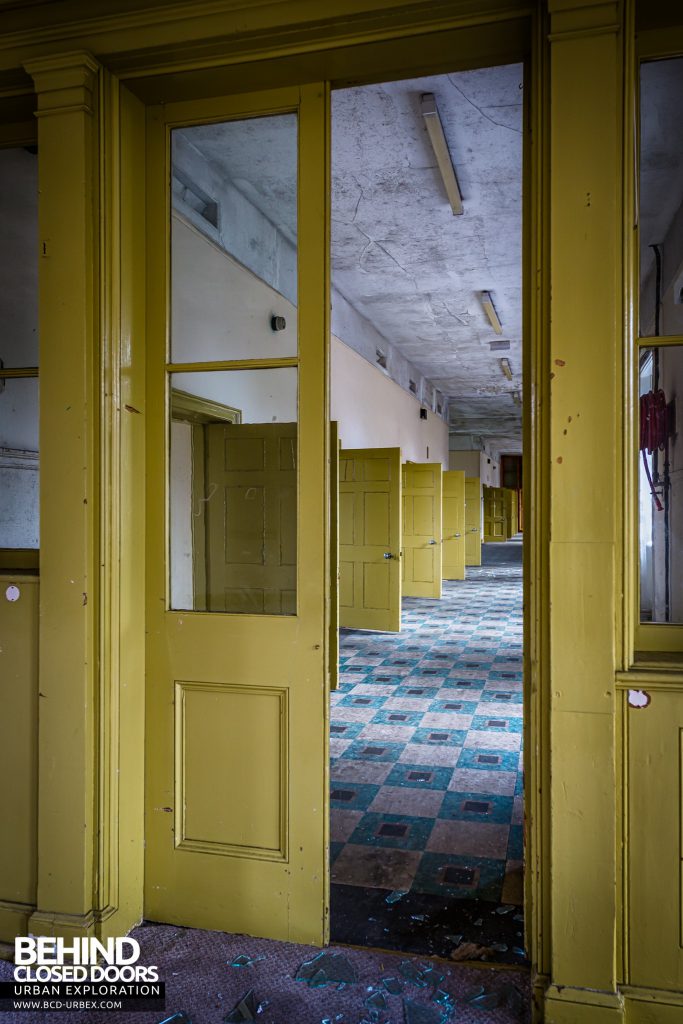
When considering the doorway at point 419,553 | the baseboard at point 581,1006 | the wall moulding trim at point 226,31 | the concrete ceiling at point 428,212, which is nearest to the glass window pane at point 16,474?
the wall moulding trim at point 226,31

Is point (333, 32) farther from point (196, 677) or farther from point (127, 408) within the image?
point (196, 677)

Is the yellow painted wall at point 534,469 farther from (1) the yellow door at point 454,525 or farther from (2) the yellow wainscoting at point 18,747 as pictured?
(1) the yellow door at point 454,525

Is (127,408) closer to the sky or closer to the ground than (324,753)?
closer to the sky

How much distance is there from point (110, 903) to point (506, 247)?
691 centimetres

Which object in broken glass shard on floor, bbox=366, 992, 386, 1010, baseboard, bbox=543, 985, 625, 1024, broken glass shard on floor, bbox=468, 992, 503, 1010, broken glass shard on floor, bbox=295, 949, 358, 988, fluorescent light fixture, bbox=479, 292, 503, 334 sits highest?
fluorescent light fixture, bbox=479, 292, 503, 334

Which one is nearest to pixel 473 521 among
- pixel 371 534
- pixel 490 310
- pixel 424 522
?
pixel 424 522

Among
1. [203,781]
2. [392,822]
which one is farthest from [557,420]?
[392,822]

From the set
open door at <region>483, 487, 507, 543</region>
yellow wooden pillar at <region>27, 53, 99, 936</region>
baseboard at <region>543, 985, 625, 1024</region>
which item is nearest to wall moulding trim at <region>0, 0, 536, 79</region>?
yellow wooden pillar at <region>27, 53, 99, 936</region>

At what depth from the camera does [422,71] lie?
2404mm

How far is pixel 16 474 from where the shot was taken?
2.73 meters

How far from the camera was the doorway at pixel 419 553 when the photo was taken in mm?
3008

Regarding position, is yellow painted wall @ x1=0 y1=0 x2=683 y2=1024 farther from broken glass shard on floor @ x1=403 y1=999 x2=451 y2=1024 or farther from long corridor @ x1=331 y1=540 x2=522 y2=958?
long corridor @ x1=331 y1=540 x2=522 y2=958

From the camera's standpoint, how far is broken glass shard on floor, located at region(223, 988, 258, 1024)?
2080 mm

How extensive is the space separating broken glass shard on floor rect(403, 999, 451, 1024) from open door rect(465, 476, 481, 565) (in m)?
16.5
